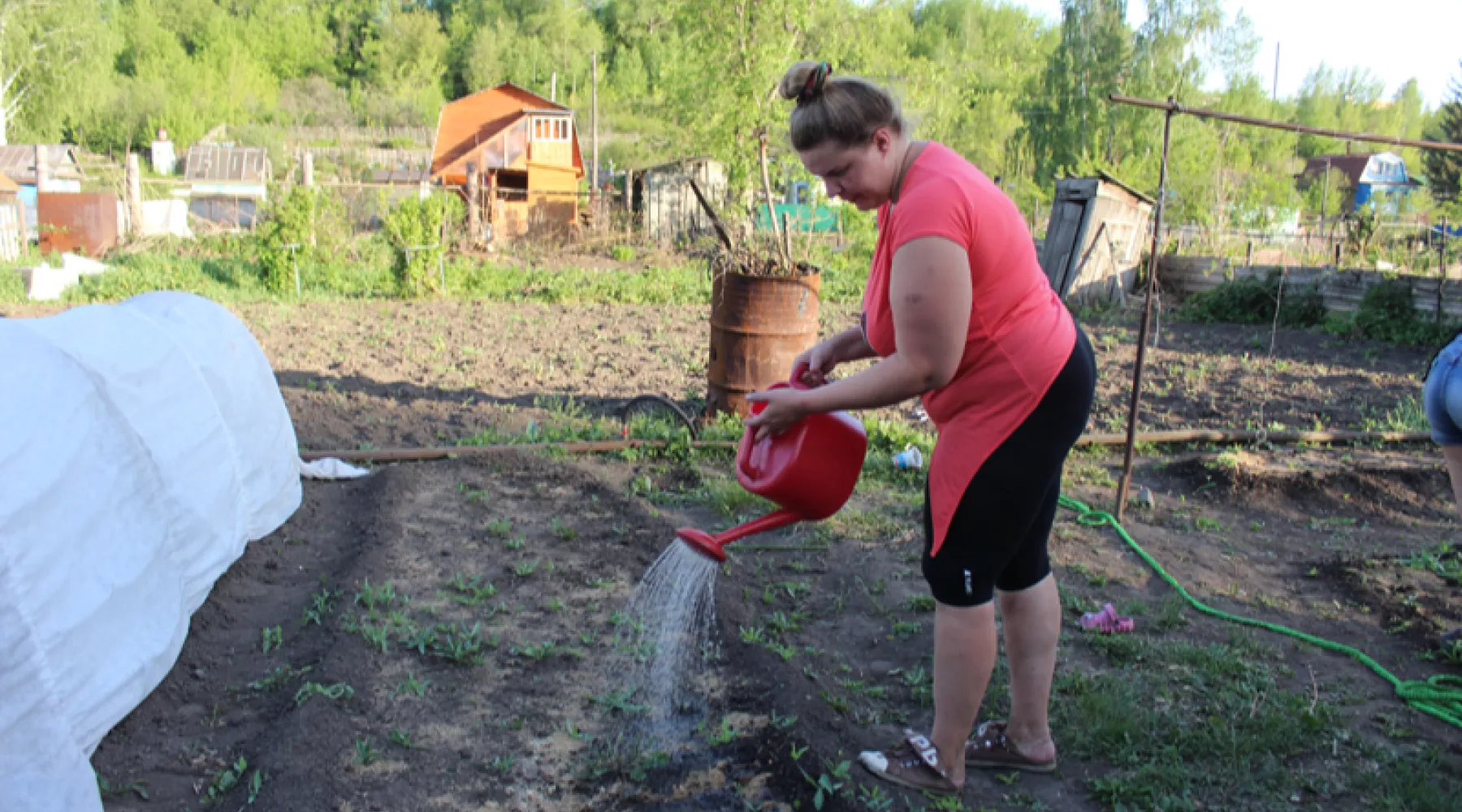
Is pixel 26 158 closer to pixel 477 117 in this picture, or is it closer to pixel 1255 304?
pixel 477 117

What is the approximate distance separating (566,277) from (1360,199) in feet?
144

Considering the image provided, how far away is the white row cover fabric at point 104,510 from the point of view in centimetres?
218

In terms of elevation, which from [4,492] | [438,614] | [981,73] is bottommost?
[438,614]

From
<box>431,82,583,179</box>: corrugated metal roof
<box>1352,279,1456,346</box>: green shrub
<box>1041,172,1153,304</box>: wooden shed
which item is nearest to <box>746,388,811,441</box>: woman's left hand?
<box>1352,279,1456,346</box>: green shrub

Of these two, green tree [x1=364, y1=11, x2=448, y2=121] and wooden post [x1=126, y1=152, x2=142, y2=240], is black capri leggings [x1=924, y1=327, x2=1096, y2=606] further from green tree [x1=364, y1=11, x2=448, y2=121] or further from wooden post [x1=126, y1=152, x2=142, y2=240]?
green tree [x1=364, y1=11, x2=448, y2=121]

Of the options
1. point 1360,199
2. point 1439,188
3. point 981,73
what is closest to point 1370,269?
point 1439,188

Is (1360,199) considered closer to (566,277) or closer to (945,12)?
(945,12)

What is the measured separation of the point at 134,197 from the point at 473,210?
17.8 ft

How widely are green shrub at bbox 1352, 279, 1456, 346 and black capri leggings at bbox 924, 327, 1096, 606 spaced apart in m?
9.90

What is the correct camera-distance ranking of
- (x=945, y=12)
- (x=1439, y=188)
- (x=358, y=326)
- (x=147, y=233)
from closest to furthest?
(x=358, y=326)
(x=147, y=233)
(x=1439, y=188)
(x=945, y=12)

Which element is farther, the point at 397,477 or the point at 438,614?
the point at 397,477

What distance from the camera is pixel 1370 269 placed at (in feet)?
37.2

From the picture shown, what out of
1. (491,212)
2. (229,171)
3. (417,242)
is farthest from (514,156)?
(417,242)

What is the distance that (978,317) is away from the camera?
6.40 ft
